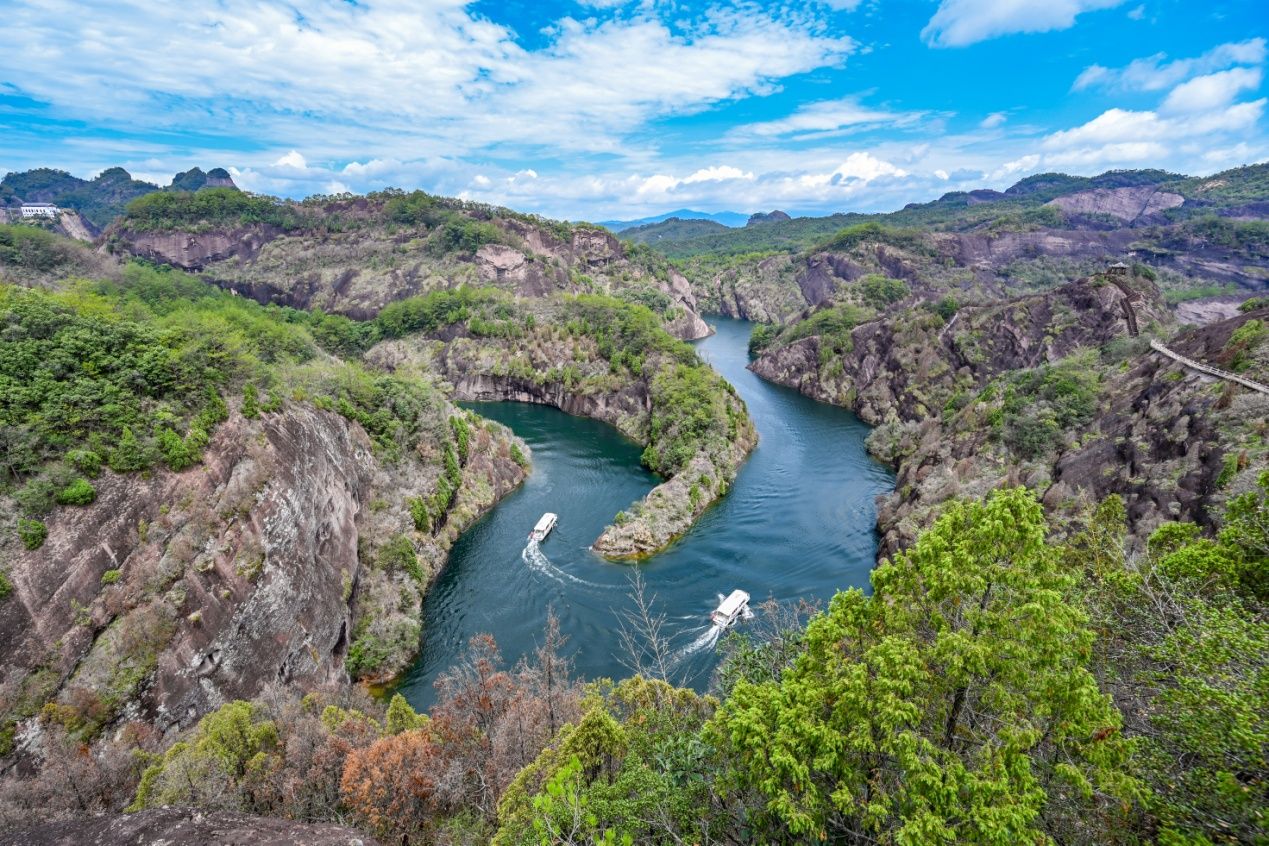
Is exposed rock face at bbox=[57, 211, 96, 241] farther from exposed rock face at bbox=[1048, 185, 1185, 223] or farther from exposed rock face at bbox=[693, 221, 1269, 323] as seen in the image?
exposed rock face at bbox=[1048, 185, 1185, 223]

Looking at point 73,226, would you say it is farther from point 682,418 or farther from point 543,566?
point 543,566

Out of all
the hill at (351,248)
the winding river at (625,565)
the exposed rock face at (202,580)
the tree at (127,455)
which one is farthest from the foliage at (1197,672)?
the hill at (351,248)

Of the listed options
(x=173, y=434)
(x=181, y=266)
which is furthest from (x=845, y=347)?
(x=181, y=266)

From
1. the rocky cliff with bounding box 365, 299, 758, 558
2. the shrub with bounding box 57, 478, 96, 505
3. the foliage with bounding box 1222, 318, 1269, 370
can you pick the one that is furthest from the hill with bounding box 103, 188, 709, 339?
the foliage with bounding box 1222, 318, 1269, 370

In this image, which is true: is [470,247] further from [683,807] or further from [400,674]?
[683,807]

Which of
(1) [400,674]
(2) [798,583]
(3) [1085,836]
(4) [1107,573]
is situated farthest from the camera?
(2) [798,583]

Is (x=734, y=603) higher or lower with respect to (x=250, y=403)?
lower

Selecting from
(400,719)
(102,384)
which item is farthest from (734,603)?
(102,384)
